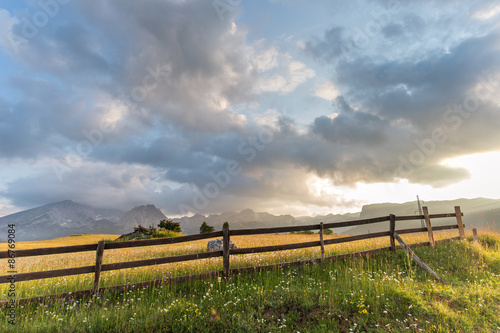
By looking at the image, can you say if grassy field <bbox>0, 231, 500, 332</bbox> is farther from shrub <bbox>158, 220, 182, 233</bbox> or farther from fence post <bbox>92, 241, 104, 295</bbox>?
shrub <bbox>158, 220, 182, 233</bbox>

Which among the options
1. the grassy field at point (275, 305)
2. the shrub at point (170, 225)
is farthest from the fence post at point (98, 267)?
the shrub at point (170, 225)

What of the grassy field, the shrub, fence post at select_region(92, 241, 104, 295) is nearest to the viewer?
the grassy field

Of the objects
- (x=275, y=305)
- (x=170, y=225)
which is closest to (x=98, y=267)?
(x=275, y=305)

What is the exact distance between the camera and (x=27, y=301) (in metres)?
7.32

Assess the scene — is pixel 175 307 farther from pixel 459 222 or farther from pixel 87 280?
pixel 459 222

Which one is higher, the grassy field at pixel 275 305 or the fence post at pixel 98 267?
the fence post at pixel 98 267

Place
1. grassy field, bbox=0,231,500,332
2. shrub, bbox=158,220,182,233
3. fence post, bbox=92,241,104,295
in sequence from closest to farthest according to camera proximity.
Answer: grassy field, bbox=0,231,500,332 < fence post, bbox=92,241,104,295 < shrub, bbox=158,220,182,233

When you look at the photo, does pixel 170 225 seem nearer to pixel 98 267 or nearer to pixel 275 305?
pixel 98 267

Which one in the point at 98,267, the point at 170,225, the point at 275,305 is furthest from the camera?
the point at 170,225

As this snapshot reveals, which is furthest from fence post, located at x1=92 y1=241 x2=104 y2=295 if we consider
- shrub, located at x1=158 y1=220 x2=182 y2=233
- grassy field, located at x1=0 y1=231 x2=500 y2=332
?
shrub, located at x1=158 y1=220 x2=182 y2=233

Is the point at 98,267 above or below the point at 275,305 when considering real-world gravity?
above

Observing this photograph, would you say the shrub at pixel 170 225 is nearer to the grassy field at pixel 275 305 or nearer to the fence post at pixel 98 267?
the grassy field at pixel 275 305

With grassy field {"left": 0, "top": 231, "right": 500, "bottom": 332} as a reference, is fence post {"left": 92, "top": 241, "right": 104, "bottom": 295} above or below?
above

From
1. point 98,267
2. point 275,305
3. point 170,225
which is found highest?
point 98,267
